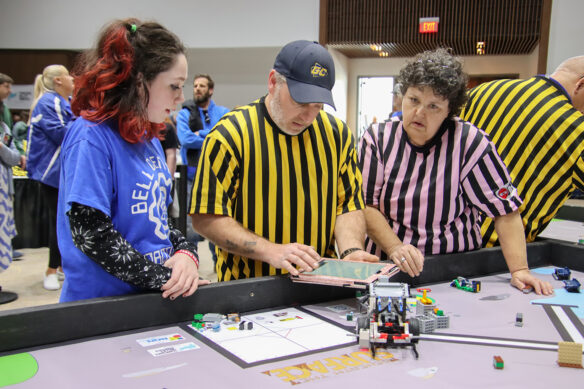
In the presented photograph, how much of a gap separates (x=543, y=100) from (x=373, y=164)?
92 cm

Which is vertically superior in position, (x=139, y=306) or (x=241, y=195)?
(x=241, y=195)

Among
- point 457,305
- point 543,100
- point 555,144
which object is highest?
point 543,100

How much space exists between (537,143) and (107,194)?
185 cm

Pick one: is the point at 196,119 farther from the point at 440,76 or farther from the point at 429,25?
the point at 429,25

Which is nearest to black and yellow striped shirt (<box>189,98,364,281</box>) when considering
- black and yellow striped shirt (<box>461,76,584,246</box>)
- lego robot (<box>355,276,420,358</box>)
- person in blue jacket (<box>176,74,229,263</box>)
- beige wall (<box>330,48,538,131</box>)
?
lego robot (<box>355,276,420,358</box>)

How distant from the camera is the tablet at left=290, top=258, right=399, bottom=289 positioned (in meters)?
1.44

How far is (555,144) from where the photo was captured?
2238 mm

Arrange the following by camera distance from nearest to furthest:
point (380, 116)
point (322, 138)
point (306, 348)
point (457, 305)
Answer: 1. point (306, 348)
2. point (457, 305)
3. point (322, 138)
4. point (380, 116)

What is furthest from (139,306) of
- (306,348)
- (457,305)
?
(457,305)

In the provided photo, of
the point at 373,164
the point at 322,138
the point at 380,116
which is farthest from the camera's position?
the point at 380,116

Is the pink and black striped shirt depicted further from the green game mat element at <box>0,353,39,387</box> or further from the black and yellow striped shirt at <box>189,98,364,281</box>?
the green game mat element at <box>0,353,39,387</box>

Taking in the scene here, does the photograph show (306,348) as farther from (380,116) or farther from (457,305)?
(380,116)

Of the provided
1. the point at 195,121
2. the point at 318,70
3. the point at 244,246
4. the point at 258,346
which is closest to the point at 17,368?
the point at 258,346

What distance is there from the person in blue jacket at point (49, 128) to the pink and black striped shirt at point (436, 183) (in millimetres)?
2562
